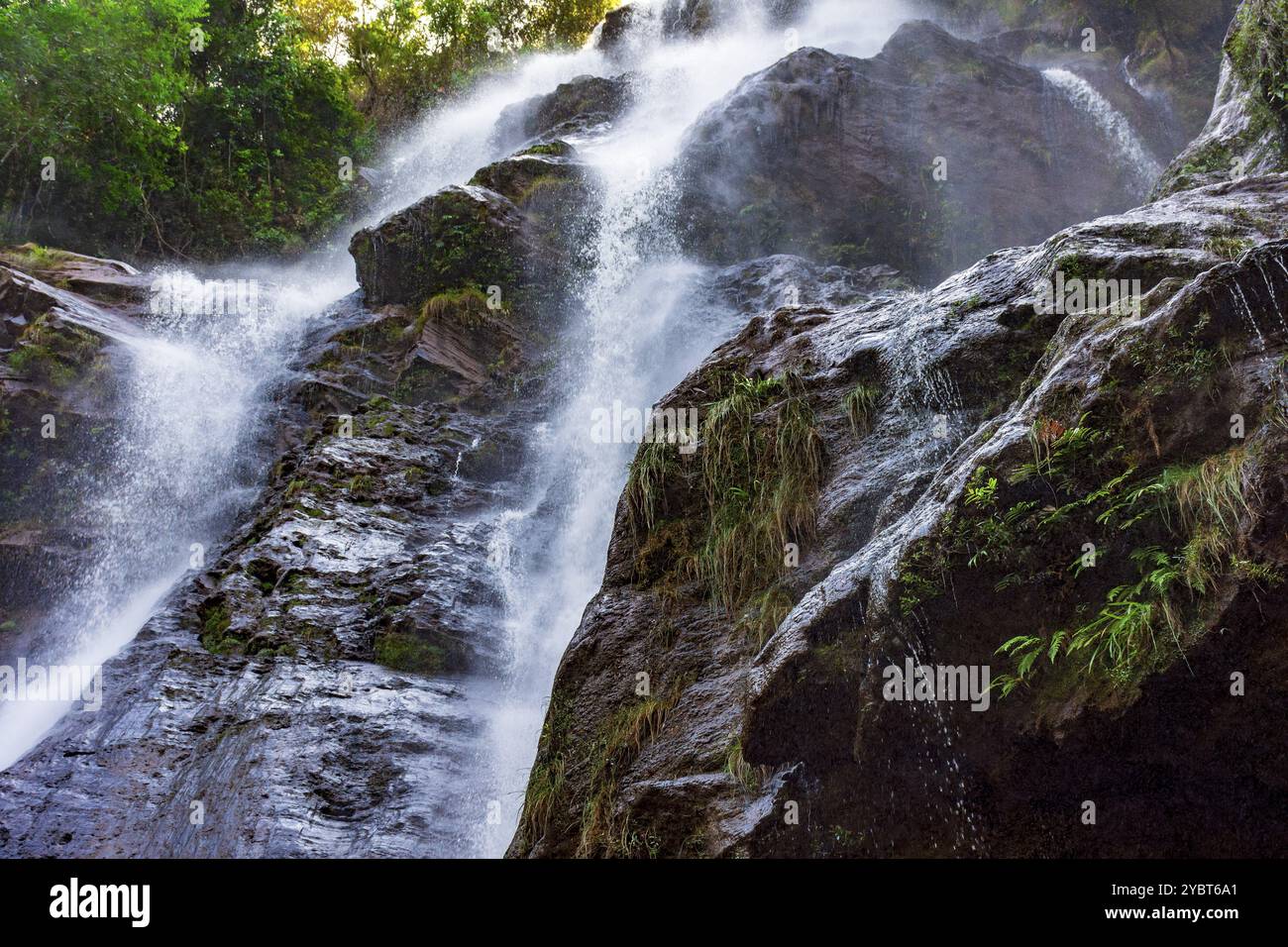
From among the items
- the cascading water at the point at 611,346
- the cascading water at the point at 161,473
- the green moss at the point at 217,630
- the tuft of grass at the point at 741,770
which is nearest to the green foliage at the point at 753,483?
the tuft of grass at the point at 741,770

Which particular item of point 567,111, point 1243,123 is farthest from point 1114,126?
point 567,111

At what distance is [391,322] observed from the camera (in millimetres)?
16250

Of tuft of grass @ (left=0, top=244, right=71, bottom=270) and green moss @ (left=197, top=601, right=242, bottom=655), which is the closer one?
green moss @ (left=197, top=601, right=242, bottom=655)

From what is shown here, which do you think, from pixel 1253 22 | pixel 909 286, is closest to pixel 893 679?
pixel 1253 22

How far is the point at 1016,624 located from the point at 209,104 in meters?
24.6

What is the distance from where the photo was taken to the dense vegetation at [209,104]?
1894 cm

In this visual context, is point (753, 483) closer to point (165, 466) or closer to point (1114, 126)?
point (165, 466)

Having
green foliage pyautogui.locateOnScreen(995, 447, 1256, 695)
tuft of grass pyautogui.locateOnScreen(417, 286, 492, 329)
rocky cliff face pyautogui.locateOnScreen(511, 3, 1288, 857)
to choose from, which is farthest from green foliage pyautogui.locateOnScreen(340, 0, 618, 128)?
green foliage pyautogui.locateOnScreen(995, 447, 1256, 695)

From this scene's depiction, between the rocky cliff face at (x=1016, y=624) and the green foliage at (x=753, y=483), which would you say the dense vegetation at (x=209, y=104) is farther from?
the rocky cliff face at (x=1016, y=624)

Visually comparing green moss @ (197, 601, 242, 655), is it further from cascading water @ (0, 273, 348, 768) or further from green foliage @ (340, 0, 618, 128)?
green foliage @ (340, 0, 618, 128)

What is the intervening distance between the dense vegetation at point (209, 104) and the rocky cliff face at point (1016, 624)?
1880 centimetres

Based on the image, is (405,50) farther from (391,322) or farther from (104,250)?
(391,322)

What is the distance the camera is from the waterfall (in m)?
18.1

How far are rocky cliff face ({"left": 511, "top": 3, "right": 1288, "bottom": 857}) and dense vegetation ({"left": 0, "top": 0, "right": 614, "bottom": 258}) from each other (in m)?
18.8
